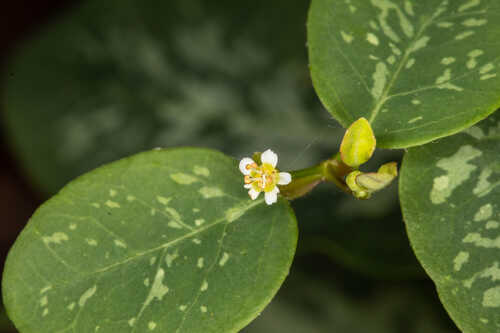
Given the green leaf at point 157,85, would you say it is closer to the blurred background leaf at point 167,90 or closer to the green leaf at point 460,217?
the blurred background leaf at point 167,90

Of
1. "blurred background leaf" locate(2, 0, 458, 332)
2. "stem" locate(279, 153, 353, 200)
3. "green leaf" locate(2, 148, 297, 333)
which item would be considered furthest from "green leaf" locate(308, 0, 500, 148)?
"blurred background leaf" locate(2, 0, 458, 332)

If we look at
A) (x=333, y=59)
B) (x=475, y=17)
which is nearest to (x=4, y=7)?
(x=333, y=59)

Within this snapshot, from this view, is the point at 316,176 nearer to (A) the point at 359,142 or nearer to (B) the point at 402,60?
(A) the point at 359,142

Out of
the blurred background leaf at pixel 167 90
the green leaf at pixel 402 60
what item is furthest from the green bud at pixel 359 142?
the blurred background leaf at pixel 167 90

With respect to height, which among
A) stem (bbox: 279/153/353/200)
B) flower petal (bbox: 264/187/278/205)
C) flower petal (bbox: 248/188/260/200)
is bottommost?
stem (bbox: 279/153/353/200)

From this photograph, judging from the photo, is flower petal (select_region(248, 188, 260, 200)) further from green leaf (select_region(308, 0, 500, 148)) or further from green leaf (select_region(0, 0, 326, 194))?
green leaf (select_region(0, 0, 326, 194))

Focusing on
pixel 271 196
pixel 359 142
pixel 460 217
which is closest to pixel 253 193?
pixel 271 196
